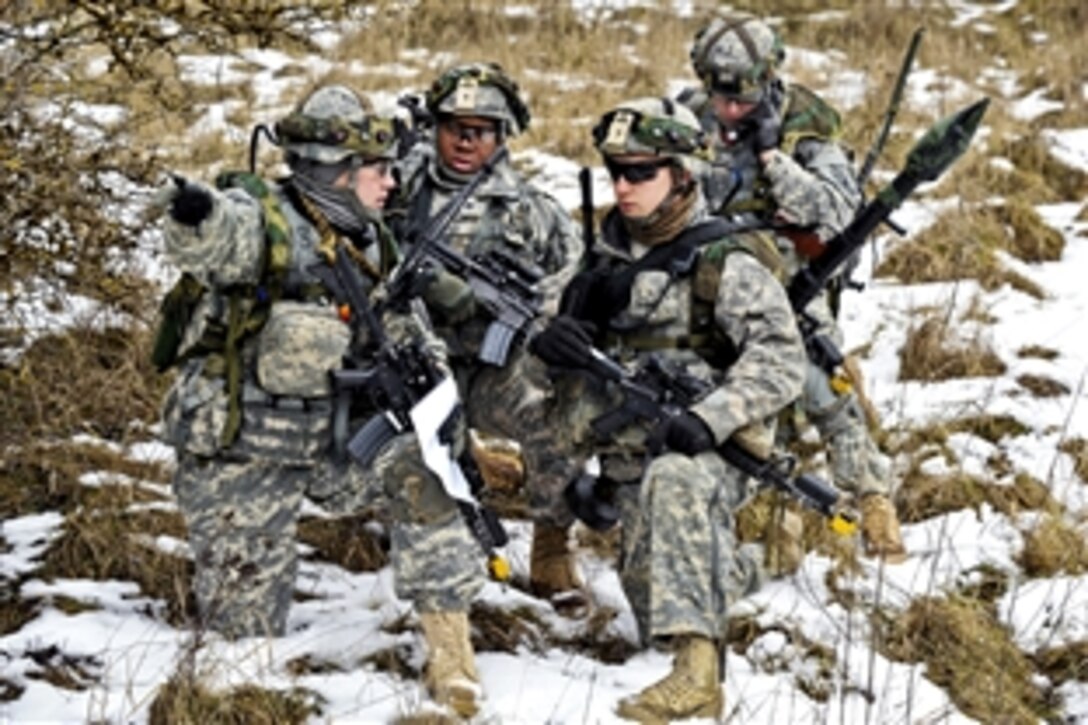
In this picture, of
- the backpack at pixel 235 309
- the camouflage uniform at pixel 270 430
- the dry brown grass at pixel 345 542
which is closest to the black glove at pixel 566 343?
the camouflage uniform at pixel 270 430

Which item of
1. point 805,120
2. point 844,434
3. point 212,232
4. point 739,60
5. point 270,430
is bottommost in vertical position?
point 844,434

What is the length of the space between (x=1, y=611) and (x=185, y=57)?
777 centimetres

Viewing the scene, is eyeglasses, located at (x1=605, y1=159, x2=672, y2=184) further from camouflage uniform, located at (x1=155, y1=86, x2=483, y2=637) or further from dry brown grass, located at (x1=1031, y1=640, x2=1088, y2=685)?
dry brown grass, located at (x1=1031, y1=640, x2=1088, y2=685)

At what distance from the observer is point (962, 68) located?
11.9 m

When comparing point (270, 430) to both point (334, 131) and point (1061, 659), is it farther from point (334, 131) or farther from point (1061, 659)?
point (1061, 659)

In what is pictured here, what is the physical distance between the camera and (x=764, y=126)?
5512 millimetres

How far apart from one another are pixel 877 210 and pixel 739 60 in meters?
0.95

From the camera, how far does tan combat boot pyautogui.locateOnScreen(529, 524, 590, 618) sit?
4.82m

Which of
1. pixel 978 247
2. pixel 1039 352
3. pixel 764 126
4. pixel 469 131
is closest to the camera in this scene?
pixel 469 131

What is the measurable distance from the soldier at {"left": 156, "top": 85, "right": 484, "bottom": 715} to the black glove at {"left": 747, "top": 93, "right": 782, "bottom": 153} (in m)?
1.75

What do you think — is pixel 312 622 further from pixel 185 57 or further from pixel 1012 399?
pixel 185 57

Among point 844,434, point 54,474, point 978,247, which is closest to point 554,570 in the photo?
point 844,434

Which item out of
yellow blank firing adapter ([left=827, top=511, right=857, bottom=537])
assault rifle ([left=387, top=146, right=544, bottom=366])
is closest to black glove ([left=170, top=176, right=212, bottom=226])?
assault rifle ([left=387, top=146, right=544, bottom=366])

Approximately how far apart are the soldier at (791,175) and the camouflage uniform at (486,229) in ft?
2.61
